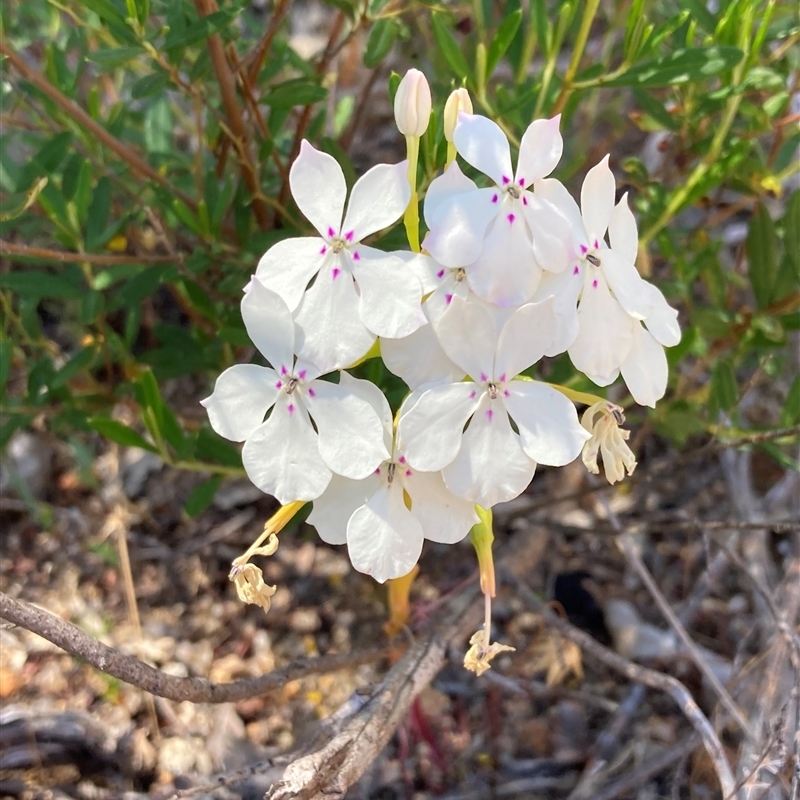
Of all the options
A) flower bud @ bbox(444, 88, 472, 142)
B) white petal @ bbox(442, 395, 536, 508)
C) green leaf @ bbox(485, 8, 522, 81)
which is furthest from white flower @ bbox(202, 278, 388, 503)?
green leaf @ bbox(485, 8, 522, 81)

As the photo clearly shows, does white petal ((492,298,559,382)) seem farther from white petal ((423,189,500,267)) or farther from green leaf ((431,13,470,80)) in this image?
green leaf ((431,13,470,80))

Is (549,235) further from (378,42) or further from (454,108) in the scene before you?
(378,42)

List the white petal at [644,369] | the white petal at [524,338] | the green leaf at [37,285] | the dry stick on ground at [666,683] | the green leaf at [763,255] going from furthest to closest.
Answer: the green leaf at [763,255]
the green leaf at [37,285]
the dry stick on ground at [666,683]
the white petal at [644,369]
the white petal at [524,338]

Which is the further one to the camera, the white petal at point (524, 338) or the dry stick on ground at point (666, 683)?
the dry stick on ground at point (666, 683)

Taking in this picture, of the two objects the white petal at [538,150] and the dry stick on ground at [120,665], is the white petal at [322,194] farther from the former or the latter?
the dry stick on ground at [120,665]

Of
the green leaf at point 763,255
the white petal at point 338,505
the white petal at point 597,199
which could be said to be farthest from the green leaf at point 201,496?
the green leaf at point 763,255

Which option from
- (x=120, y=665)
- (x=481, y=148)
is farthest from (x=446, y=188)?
(x=120, y=665)
